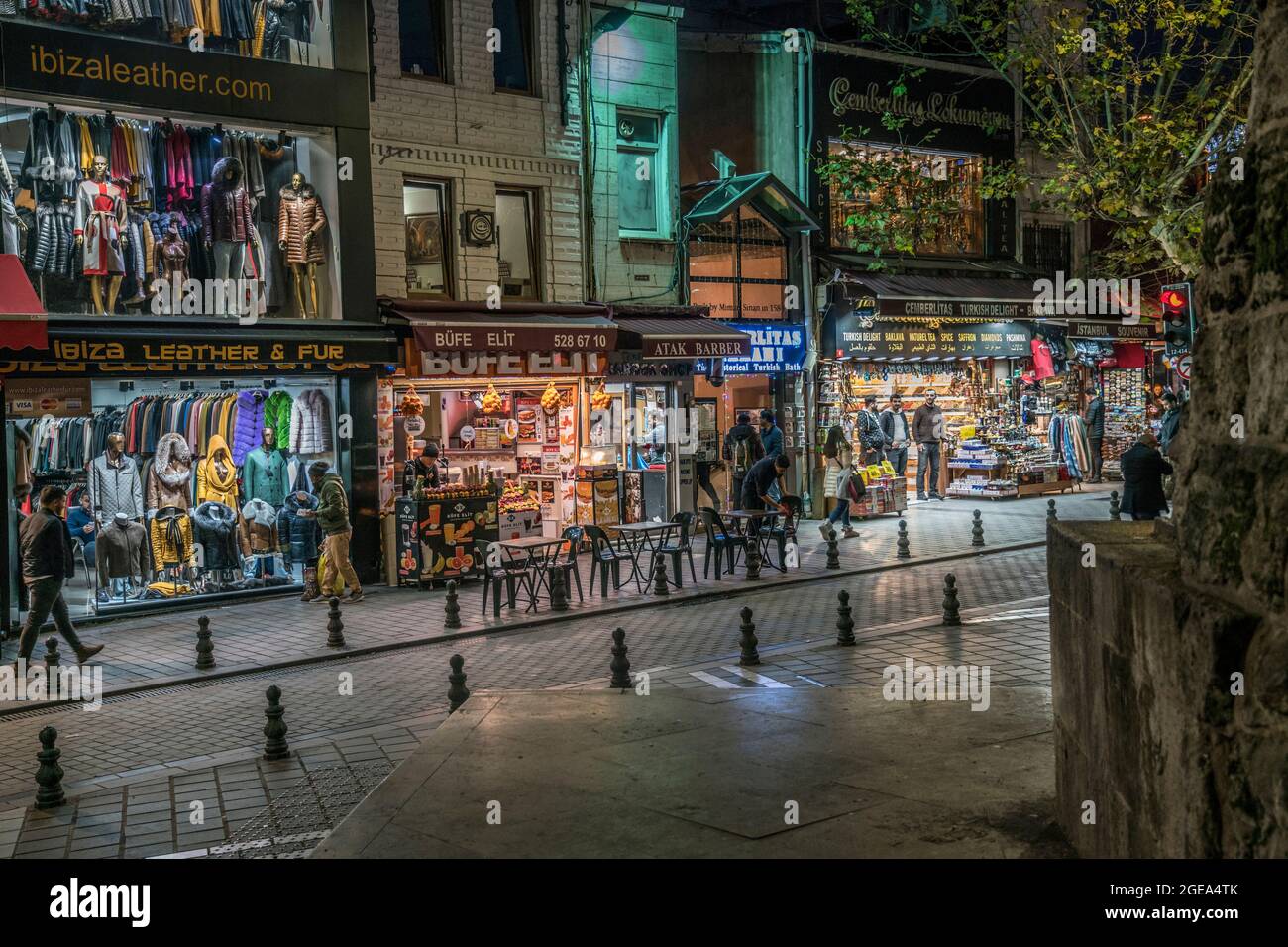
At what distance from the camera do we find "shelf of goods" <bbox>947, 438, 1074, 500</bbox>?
27.8 meters

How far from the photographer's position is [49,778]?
8.55 metres

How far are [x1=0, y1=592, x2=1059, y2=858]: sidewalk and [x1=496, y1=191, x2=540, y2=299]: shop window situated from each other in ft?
25.5

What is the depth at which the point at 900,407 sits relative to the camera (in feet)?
90.4

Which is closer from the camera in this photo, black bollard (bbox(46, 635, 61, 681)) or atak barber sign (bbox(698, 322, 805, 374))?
black bollard (bbox(46, 635, 61, 681))

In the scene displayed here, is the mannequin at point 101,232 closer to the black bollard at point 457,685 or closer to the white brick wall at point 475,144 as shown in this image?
the white brick wall at point 475,144

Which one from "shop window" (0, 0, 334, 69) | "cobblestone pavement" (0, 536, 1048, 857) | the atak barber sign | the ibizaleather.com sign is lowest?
"cobblestone pavement" (0, 536, 1048, 857)

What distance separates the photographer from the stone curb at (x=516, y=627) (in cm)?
1235

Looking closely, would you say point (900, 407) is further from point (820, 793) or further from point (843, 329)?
point (820, 793)

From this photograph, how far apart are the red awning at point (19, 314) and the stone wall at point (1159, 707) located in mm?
11946

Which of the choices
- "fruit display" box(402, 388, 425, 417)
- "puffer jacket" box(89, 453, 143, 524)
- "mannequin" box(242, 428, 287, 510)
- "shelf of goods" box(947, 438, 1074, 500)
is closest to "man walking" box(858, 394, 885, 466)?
"shelf of goods" box(947, 438, 1074, 500)

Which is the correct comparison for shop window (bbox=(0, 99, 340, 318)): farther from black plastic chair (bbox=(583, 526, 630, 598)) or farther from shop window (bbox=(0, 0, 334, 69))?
black plastic chair (bbox=(583, 526, 630, 598))

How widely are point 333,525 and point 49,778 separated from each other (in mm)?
7745
